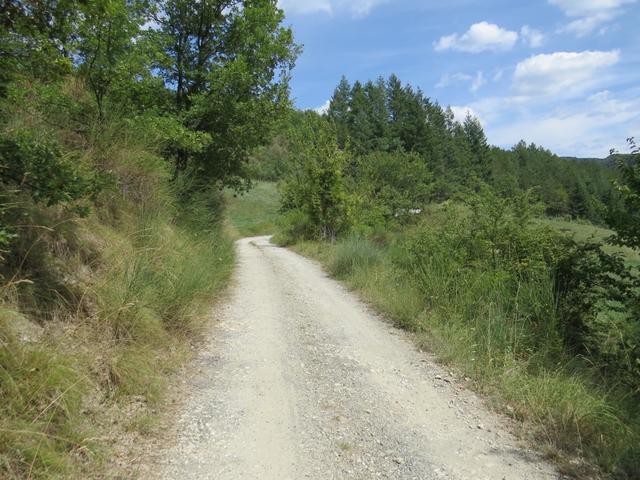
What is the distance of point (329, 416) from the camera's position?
4.25m

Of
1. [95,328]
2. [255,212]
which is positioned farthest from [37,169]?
[255,212]

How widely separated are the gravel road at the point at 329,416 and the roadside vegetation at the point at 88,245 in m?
0.52

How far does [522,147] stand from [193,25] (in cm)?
13408

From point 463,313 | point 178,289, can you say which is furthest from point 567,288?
point 178,289

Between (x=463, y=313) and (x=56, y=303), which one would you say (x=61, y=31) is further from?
(x=463, y=313)

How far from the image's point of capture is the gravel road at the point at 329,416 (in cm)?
341

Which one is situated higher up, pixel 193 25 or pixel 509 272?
pixel 193 25

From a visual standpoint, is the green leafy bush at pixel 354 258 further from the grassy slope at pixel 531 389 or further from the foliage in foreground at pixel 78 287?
the foliage in foreground at pixel 78 287

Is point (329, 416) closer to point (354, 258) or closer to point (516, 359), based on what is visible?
point (516, 359)

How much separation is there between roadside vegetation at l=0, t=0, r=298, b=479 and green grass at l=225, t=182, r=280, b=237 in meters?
33.0

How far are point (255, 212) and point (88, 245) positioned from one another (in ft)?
167

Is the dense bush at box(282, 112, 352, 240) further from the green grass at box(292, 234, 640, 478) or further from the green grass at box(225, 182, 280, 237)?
the green grass at box(225, 182, 280, 237)

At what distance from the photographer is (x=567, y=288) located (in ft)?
23.3

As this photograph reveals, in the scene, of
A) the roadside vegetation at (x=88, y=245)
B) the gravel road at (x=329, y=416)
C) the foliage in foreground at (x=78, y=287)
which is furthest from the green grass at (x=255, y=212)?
the gravel road at (x=329, y=416)
